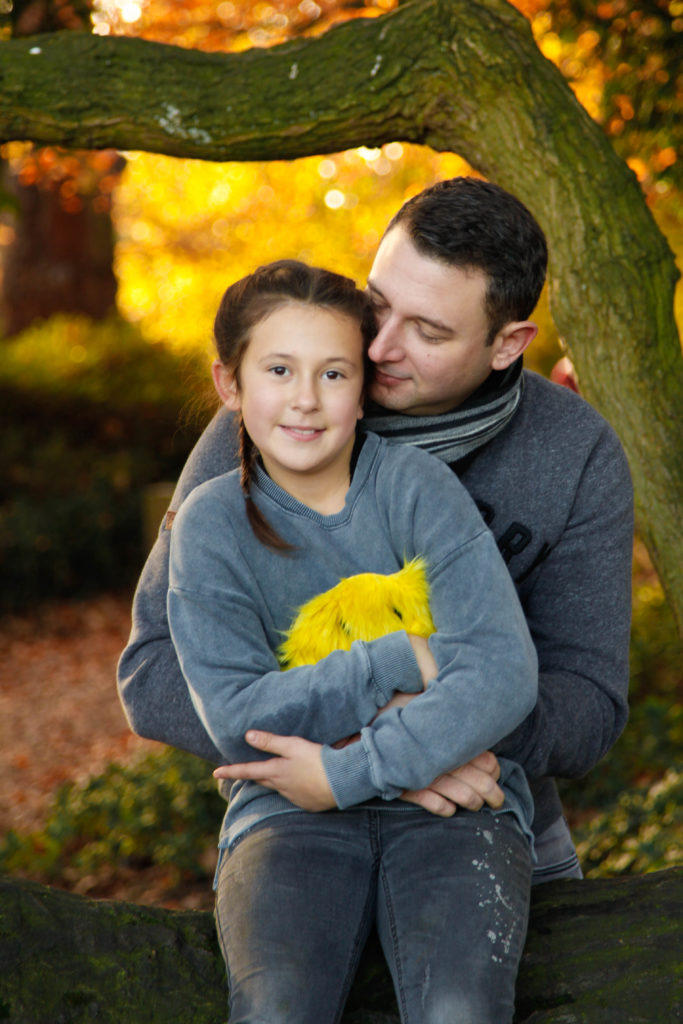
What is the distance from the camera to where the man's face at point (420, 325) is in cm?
228

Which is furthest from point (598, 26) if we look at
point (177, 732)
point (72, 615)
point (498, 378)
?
point (72, 615)

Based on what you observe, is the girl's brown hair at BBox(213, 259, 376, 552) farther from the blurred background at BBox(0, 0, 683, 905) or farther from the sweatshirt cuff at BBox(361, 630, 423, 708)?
the blurred background at BBox(0, 0, 683, 905)

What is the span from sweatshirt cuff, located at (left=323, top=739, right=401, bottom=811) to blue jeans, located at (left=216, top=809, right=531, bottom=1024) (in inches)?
4.7

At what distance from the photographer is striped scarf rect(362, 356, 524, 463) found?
229cm

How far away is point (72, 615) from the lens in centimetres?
785

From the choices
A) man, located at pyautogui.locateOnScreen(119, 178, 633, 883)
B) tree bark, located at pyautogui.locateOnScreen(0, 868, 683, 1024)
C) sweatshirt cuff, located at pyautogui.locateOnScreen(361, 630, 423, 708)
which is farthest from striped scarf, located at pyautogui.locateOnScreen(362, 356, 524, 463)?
tree bark, located at pyautogui.locateOnScreen(0, 868, 683, 1024)

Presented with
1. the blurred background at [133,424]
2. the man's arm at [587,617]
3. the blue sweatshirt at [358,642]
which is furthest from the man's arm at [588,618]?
the blurred background at [133,424]

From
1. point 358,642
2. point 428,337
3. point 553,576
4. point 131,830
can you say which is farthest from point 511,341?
point 131,830

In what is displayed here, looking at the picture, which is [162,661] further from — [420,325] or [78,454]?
[78,454]

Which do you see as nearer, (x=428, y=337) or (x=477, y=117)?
(x=428, y=337)

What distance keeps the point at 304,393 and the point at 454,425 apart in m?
0.45

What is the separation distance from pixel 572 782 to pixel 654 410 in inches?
96.1

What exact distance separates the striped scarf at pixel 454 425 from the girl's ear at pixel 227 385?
34 cm

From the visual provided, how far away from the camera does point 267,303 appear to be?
2047 millimetres
